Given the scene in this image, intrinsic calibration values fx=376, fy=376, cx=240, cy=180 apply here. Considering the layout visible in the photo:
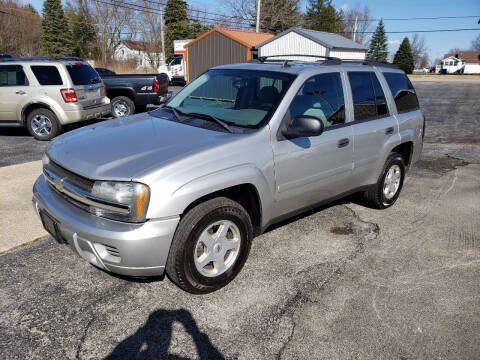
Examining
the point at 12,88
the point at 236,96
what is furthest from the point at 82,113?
the point at 236,96

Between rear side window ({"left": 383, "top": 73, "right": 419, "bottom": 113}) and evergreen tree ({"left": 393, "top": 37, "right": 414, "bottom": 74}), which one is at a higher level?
evergreen tree ({"left": 393, "top": 37, "right": 414, "bottom": 74})

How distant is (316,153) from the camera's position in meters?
3.55

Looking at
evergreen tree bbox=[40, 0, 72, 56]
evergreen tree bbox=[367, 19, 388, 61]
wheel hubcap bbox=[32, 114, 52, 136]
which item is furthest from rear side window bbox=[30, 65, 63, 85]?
evergreen tree bbox=[367, 19, 388, 61]

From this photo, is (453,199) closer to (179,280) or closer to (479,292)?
(479,292)

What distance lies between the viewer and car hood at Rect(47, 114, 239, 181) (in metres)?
2.65

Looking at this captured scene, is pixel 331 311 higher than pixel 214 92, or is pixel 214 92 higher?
pixel 214 92

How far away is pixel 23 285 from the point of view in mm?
3121

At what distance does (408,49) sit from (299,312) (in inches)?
2730

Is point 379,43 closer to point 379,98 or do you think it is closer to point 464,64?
point 464,64

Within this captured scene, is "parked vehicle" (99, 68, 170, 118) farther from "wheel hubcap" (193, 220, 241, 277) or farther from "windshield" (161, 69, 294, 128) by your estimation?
"wheel hubcap" (193, 220, 241, 277)

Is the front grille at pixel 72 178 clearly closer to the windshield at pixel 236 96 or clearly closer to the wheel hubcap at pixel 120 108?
the windshield at pixel 236 96

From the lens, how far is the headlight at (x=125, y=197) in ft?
8.22

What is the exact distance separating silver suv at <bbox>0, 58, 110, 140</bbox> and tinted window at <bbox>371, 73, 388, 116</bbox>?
6.62m

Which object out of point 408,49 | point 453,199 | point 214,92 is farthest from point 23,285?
point 408,49
